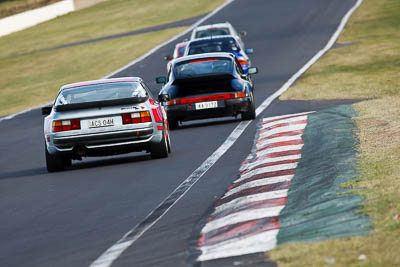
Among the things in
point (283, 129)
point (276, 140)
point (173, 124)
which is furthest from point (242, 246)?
point (173, 124)

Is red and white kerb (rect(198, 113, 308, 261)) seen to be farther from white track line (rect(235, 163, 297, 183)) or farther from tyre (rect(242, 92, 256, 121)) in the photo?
tyre (rect(242, 92, 256, 121))

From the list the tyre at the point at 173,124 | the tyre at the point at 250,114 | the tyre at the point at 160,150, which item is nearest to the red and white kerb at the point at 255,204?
the tyre at the point at 160,150

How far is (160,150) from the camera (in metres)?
15.1

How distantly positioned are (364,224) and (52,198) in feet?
17.1

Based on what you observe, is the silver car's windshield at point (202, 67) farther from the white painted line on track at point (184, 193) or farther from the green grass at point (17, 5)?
the green grass at point (17, 5)

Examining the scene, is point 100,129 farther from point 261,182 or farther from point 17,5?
point 17,5

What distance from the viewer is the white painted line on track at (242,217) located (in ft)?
28.8

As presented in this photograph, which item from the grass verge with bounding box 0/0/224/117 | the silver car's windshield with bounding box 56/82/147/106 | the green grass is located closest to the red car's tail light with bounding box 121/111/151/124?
the silver car's windshield with bounding box 56/82/147/106

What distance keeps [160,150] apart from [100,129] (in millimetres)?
993

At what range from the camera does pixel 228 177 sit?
12.3 meters

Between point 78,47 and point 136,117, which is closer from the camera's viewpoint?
point 136,117

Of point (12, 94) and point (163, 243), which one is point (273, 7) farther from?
point (163, 243)

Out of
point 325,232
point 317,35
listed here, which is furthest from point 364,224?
point 317,35

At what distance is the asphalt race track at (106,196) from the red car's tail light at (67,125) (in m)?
0.64
